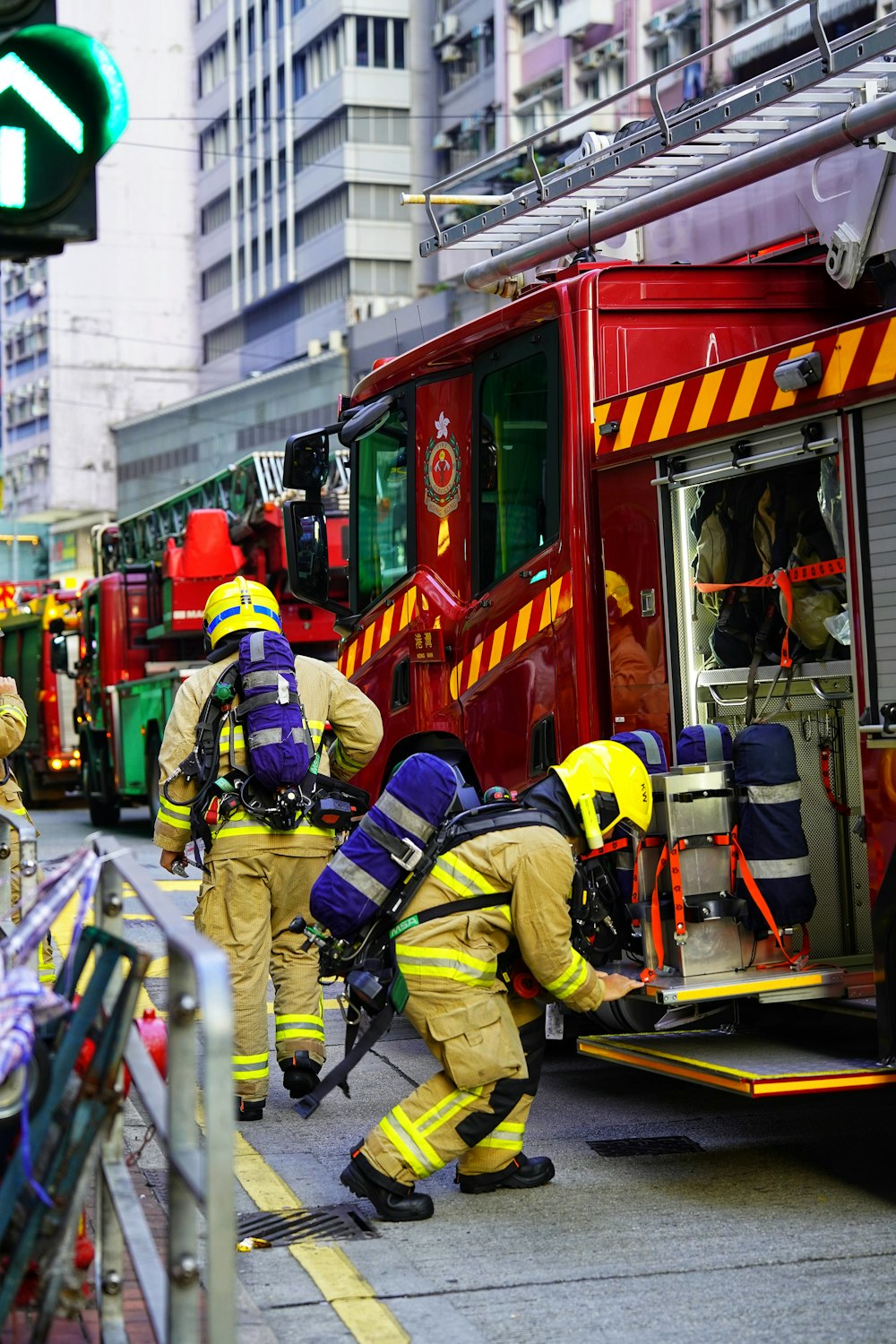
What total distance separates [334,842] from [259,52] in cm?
7113

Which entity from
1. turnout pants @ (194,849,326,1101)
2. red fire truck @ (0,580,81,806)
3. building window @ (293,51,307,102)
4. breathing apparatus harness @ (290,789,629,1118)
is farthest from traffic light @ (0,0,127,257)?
building window @ (293,51,307,102)

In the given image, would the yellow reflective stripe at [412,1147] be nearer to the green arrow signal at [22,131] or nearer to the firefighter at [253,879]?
the firefighter at [253,879]

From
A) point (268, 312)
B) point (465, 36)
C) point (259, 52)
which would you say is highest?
point (259, 52)

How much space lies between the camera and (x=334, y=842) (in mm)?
7113

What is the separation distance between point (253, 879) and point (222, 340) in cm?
7654

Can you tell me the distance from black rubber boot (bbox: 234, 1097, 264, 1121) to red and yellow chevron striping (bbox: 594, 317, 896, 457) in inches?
105

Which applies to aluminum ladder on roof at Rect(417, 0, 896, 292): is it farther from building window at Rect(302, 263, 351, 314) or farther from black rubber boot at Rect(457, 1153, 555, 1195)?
building window at Rect(302, 263, 351, 314)

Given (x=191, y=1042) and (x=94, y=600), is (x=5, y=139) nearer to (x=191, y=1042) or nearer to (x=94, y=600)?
(x=191, y=1042)

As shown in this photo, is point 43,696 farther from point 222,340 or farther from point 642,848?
point 222,340

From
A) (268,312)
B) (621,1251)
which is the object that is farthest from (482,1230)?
(268,312)

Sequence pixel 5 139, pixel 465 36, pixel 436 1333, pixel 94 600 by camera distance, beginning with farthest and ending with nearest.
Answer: pixel 465 36, pixel 94 600, pixel 436 1333, pixel 5 139

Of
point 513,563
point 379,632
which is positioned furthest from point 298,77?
point 513,563

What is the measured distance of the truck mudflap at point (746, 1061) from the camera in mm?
5297

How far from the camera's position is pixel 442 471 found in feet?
26.7
